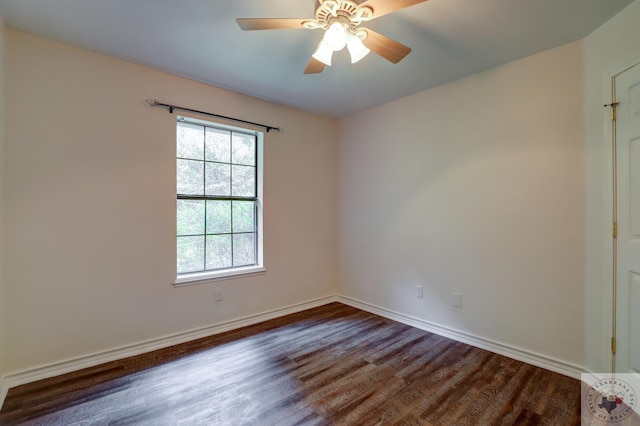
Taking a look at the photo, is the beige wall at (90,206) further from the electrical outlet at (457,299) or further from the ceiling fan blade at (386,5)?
the electrical outlet at (457,299)

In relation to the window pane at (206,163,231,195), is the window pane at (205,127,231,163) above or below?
above

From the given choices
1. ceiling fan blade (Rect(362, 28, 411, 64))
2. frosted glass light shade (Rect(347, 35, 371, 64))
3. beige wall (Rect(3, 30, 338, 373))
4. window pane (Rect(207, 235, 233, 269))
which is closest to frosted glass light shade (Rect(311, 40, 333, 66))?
frosted glass light shade (Rect(347, 35, 371, 64))

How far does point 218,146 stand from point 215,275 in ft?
4.37

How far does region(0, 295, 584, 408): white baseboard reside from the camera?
206 cm

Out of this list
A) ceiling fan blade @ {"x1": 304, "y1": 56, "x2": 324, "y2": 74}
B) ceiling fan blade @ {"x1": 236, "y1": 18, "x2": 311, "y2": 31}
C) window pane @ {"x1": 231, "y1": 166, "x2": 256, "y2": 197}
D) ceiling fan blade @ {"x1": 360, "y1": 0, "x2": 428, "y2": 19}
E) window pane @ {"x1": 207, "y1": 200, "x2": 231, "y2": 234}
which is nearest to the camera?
ceiling fan blade @ {"x1": 360, "y1": 0, "x2": 428, "y2": 19}

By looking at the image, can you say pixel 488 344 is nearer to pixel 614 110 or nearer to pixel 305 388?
pixel 305 388

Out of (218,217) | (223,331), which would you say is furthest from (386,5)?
(223,331)

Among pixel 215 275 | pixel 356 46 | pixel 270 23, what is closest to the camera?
pixel 270 23

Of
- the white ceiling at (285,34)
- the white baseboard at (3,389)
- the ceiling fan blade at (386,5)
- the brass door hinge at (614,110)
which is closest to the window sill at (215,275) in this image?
the white baseboard at (3,389)

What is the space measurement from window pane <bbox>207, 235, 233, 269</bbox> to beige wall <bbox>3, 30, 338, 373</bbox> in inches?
8.0

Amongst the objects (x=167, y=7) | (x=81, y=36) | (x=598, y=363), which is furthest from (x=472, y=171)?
(x=81, y=36)

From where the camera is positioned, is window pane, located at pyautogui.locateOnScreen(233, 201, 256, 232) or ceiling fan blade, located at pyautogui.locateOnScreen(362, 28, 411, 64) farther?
window pane, located at pyautogui.locateOnScreen(233, 201, 256, 232)

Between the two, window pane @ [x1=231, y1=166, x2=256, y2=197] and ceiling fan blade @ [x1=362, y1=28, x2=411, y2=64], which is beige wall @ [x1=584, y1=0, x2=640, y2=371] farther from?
window pane @ [x1=231, y1=166, x2=256, y2=197]

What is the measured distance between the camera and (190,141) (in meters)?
2.82
